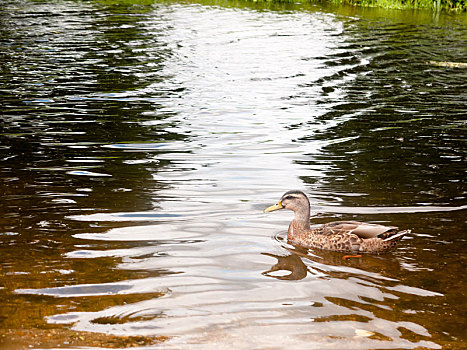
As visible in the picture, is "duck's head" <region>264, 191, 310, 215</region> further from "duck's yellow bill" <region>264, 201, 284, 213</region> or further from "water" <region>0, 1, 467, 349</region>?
"water" <region>0, 1, 467, 349</region>

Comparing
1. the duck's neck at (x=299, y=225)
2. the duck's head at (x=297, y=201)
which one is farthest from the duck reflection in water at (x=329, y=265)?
the duck's head at (x=297, y=201)

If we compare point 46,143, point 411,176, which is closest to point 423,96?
point 411,176

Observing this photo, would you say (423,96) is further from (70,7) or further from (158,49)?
(70,7)

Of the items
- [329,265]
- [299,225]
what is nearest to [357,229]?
[329,265]

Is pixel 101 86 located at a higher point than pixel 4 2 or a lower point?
lower

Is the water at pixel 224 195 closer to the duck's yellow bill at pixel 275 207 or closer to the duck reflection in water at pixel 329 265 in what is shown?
the duck reflection in water at pixel 329 265

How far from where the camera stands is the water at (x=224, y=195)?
5.94m

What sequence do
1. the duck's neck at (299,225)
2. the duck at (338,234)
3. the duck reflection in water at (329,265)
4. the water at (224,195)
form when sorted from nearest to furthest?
1. the water at (224,195)
2. the duck reflection in water at (329,265)
3. the duck at (338,234)
4. the duck's neck at (299,225)

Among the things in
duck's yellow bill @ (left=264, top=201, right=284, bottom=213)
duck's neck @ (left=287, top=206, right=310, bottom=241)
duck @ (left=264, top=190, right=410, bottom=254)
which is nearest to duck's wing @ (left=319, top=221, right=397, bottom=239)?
duck @ (left=264, top=190, right=410, bottom=254)

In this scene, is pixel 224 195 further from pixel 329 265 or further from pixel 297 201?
pixel 329 265

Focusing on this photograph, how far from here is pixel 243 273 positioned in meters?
6.96

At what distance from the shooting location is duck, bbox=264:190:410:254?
24.3ft

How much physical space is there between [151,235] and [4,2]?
36962 millimetres

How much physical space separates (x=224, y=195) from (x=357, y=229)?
257cm
